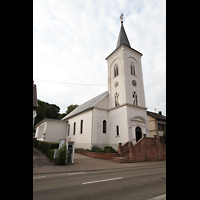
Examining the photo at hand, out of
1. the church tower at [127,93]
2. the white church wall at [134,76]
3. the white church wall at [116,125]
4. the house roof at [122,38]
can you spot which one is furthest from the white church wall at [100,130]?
the house roof at [122,38]

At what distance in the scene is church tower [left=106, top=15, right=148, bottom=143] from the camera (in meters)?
19.8

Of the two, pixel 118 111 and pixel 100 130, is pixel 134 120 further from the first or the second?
pixel 100 130

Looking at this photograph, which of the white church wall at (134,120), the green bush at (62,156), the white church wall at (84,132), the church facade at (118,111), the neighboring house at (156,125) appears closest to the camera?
the green bush at (62,156)

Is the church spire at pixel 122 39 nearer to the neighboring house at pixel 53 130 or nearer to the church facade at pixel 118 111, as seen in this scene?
the church facade at pixel 118 111

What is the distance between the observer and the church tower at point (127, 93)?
1980cm

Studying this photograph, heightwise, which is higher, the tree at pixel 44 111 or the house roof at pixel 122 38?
the house roof at pixel 122 38

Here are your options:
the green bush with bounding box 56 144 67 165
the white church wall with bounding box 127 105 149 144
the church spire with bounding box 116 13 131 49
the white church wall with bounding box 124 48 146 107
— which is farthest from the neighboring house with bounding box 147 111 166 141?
the green bush with bounding box 56 144 67 165

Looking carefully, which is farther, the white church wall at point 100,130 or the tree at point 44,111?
the tree at point 44,111

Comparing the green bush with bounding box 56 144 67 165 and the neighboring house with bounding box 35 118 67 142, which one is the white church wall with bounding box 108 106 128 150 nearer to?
the green bush with bounding box 56 144 67 165

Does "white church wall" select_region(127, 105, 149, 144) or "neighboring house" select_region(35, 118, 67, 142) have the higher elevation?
"white church wall" select_region(127, 105, 149, 144)
